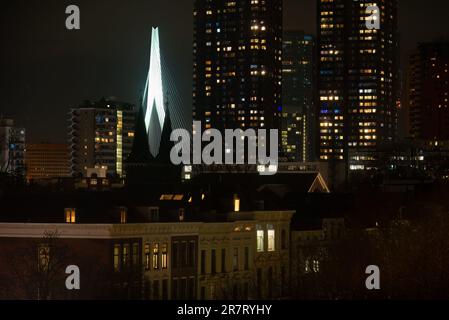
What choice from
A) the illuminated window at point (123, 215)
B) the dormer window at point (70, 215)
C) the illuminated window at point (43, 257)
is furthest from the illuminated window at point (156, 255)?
the illuminated window at point (43, 257)

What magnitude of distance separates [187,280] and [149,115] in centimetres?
5158

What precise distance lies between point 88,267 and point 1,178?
61.7 metres

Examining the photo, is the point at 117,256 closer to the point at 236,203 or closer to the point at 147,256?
the point at 147,256

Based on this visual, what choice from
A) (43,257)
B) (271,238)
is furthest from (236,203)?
(43,257)

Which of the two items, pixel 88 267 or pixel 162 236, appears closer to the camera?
pixel 88 267

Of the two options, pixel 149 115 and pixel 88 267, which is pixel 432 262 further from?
pixel 149 115

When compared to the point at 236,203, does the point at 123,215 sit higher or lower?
lower


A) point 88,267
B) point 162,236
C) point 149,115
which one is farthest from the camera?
point 149,115

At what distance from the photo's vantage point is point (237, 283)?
3452 inches

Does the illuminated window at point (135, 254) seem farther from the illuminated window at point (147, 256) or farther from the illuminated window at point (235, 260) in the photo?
the illuminated window at point (235, 260)

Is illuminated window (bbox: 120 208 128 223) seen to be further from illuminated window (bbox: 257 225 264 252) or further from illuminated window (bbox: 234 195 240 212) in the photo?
illuminated window (bbox: 257 225 264 252)
